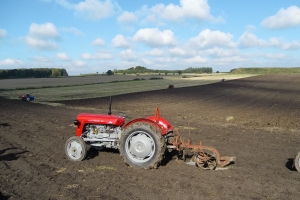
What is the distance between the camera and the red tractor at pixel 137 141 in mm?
5938

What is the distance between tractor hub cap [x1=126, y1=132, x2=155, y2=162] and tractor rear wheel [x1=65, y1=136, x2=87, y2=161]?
1172 mm

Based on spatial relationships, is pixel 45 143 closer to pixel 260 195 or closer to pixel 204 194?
pixel 204 194

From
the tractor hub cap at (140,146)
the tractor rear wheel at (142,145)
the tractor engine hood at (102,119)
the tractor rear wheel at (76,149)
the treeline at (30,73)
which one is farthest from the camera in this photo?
the treeline at (30,73)

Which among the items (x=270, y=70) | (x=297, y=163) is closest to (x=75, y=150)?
(x=297, y=163)

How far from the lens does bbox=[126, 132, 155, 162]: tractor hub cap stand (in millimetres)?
6023

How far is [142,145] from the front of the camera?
6043mm

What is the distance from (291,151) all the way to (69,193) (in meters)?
6.30

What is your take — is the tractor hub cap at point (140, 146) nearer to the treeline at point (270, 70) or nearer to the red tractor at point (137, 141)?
the red tractor at point (137, 141)

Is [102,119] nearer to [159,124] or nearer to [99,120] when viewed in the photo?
[99,120]

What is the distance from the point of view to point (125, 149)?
20.2 ft

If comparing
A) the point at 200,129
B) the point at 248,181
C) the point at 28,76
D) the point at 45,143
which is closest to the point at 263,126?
the point at 200,129

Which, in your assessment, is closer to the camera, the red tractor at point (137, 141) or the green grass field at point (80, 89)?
the red tractor at point (137, 141)

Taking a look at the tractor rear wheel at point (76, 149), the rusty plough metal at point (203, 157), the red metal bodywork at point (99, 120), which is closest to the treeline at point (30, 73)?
the red metal bodywork at point (99, 120)

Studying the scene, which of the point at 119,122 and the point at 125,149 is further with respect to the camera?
the point at 119,122
